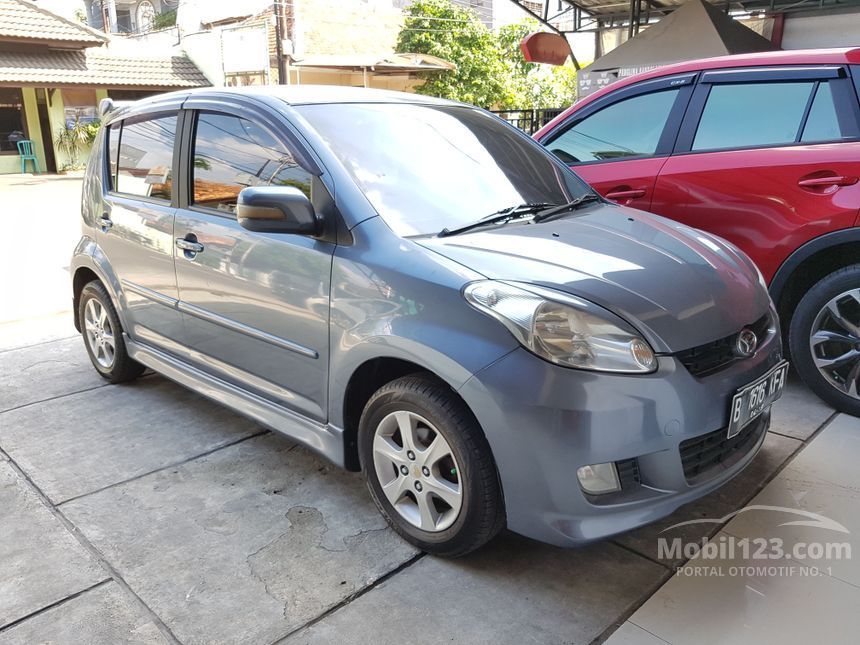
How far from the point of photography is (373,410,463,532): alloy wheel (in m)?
2.52

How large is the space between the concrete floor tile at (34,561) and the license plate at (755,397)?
226cm

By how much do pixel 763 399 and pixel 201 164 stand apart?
103 inches

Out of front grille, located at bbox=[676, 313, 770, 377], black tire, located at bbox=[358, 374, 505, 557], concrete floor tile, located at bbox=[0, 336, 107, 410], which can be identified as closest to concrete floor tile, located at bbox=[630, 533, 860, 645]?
black tire, located at bbox=[358, 374, 505, 557]

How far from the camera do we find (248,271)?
3.11 m

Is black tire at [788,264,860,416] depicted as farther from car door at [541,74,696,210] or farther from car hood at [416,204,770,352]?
car door at [541,74,696,210]

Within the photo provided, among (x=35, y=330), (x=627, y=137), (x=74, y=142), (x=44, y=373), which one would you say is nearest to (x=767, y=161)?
(x=627, y=137)

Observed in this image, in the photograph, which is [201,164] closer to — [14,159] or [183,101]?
[183,101]

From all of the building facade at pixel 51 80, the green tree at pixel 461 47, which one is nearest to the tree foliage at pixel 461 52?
the green tree at pixel 461 47

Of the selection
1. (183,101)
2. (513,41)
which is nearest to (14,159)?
(513,41)

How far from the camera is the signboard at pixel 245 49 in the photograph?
23.8m

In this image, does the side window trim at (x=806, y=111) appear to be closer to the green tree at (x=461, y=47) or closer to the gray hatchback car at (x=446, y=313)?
the gray hatchback car at (x=446, y=313)

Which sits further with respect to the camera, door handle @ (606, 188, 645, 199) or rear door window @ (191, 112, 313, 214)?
door handle @ (606, 188, 645, 199)

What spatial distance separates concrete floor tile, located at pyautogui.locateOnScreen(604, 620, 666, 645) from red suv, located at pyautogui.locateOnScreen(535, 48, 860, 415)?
2.11 meters

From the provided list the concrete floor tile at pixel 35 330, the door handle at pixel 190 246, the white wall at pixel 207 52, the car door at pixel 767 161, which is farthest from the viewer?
the white wall at pixel 207 52
